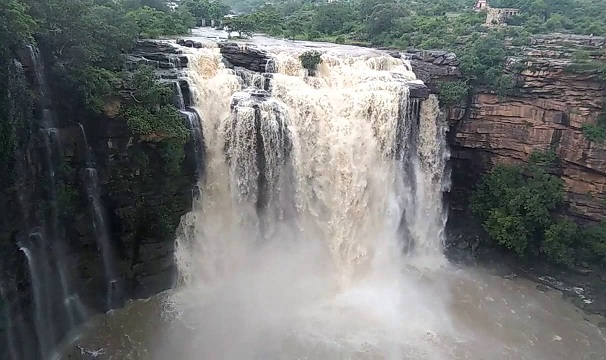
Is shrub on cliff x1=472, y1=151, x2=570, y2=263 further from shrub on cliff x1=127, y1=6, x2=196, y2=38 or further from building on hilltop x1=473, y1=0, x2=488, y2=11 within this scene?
building on hilltop x1=473, y1=0, x2=488, y2=11

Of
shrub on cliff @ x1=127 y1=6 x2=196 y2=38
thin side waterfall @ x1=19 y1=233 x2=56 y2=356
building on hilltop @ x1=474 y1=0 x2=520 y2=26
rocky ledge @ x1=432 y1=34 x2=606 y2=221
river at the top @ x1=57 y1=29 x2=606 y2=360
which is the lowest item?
river at the top @ x1=57 y1=29 x2=606 y2=360

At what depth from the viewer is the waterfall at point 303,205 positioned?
15.5m

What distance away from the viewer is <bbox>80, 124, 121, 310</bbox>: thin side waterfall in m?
13.8

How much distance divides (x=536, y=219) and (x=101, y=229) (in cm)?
1433

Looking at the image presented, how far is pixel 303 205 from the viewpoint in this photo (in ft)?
56.6

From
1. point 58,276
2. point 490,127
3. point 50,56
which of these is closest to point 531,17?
point 490,127

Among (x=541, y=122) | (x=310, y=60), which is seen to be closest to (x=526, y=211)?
(x=541, y=122)

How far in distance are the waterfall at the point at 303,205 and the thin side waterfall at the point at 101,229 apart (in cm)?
190

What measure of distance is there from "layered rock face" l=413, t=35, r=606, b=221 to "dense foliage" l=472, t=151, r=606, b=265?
0.49m

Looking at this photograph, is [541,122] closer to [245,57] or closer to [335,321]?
[335,321]

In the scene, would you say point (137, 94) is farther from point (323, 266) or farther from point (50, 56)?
point (323, 266)

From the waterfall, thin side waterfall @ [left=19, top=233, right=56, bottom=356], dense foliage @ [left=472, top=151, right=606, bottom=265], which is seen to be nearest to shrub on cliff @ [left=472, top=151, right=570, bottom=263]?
dense foliage @ [left=472, top=151, right=606, bottom=265]

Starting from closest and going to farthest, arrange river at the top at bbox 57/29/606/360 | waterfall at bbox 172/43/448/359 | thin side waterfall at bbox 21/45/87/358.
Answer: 1. thin side waterfall at bbox 21/45/87/358
2. river at the top at bbox 57/29/606/360
3. waterfall at bbox 172/43/448/359

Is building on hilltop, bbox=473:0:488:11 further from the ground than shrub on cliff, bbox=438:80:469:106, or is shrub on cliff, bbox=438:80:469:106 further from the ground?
building on hilltop, bbox=473:0:488:11
